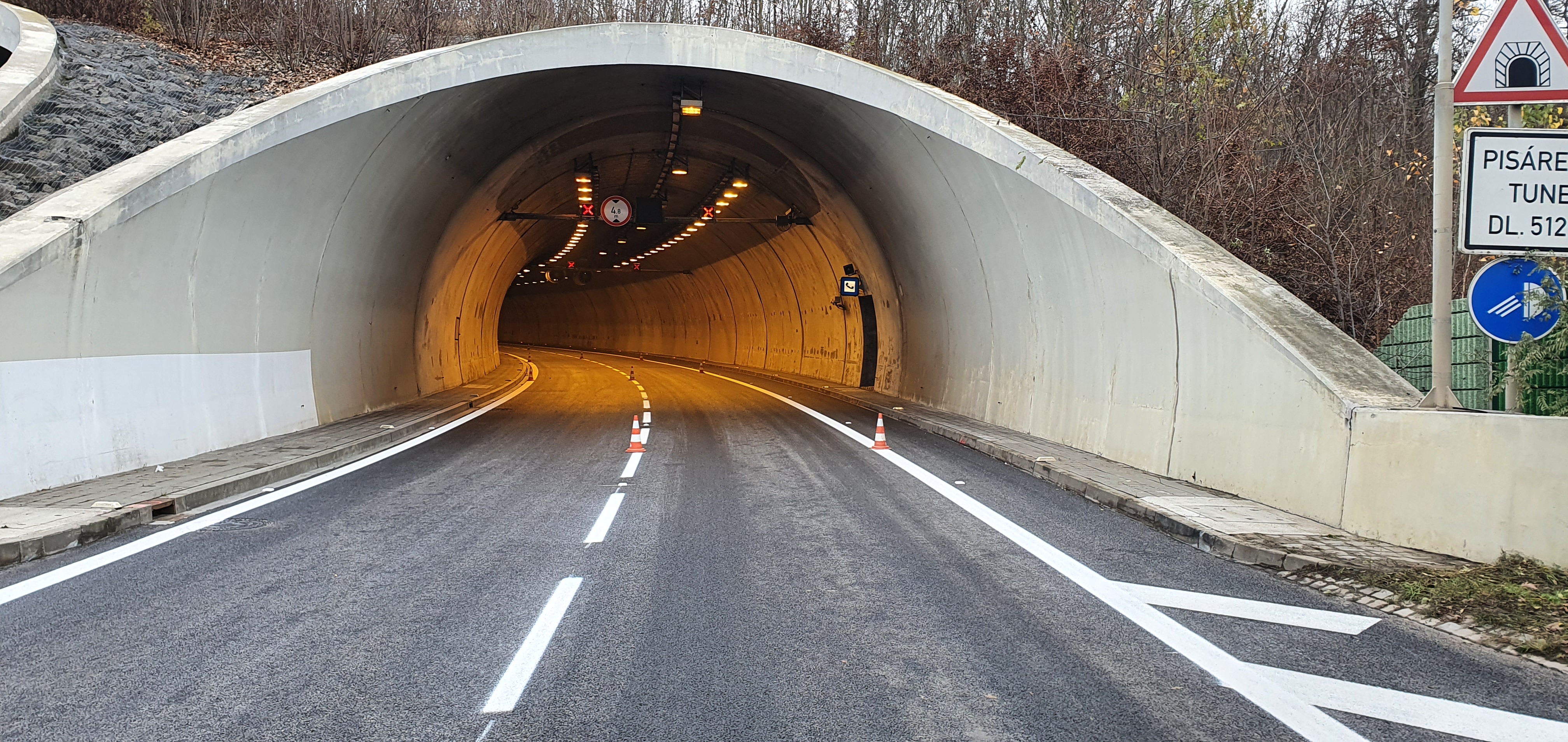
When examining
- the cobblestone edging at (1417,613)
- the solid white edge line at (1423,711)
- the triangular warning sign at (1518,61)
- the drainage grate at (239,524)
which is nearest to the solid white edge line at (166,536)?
the drainage grate at (239,524)

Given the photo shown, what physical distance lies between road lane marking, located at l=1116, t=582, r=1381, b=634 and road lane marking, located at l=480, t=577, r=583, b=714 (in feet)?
11.3

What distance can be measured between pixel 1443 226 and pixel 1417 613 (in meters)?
3.02

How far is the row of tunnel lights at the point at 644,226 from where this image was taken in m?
26.2

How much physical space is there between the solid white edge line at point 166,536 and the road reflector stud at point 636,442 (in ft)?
10.0

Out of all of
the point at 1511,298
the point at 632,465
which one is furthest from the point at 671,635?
the point at 632,465

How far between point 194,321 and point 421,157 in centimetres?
547

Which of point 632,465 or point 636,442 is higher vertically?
point 636,442

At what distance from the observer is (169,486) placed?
29.8ft

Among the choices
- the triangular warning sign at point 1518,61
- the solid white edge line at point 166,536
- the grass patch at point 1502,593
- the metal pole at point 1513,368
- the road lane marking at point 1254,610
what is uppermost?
the triangular warning sign at point 1518,61

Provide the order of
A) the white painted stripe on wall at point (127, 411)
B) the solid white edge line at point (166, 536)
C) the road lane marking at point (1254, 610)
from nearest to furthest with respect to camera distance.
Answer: the road lane marking at point (1254, 610) < the solid white edge line at point (166, 536) < the white painted stripe on wall at point (127, 411)

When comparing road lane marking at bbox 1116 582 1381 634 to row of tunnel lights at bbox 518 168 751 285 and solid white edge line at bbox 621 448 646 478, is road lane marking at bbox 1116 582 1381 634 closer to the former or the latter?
solid white edge line at bbox 621 448 646 478

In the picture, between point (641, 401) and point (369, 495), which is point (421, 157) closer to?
point (369, 495)

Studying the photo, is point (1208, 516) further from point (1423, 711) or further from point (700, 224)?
point (700, 224)

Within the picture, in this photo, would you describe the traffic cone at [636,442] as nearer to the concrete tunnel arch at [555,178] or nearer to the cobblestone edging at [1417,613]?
the concrete tunnel arch at [555,178]
